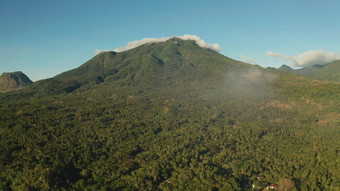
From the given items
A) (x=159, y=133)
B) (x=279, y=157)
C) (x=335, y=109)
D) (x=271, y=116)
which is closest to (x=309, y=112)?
(x=335, y=109)

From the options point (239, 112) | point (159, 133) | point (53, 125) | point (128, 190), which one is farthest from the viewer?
point (239, 112)

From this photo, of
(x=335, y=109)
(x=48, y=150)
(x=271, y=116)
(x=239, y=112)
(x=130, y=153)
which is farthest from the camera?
(x=239, y=112)

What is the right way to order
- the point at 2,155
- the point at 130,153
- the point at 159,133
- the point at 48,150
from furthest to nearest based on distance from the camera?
the point at 159,133 < the point at 130,153 < the point at 48,150 < the point at 2,155

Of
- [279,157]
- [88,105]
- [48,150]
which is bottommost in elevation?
[279,157]

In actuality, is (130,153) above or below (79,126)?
below

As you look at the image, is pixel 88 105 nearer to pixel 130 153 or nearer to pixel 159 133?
pixel 159 133

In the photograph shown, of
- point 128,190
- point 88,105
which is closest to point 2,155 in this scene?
point 128,190

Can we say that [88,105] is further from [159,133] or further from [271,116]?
[271,116]

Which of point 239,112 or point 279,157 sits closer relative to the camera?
point 279,157

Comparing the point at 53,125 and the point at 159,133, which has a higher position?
the point at 53,125
